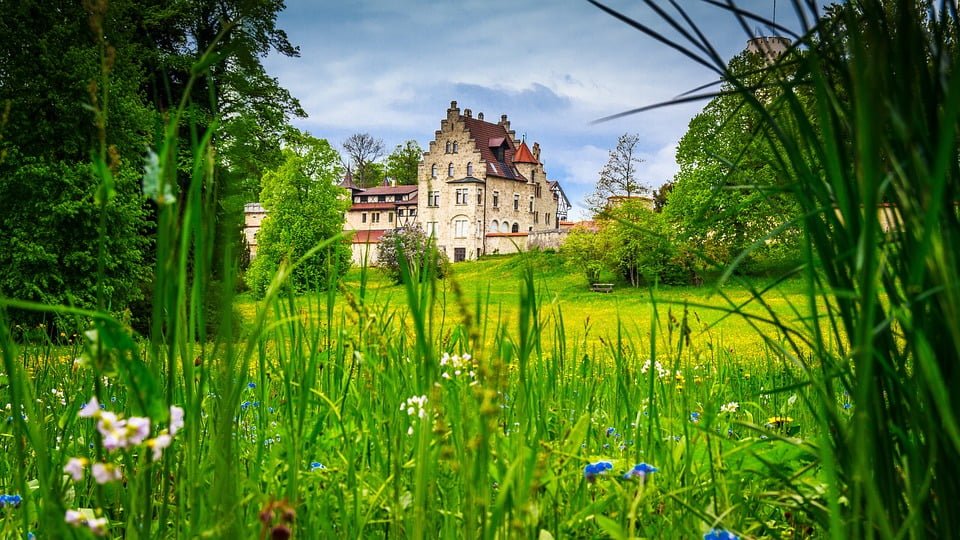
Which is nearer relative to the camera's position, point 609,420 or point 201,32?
point 609,420

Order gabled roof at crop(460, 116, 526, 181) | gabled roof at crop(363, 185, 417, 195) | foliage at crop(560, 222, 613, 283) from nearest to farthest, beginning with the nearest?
foliage at crop(560, 222, 613, 283), gabled roof at crop(460, 116, 526, 181), gabled roof at crop(363, 185, 417, 195)

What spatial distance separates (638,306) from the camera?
25.2 meters

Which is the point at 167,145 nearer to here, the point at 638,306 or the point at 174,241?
the point at 174,241

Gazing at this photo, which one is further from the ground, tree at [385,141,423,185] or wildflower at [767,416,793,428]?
tree at [385,141,423,185]

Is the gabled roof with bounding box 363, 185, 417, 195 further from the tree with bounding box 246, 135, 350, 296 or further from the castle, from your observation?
the tree with bounding box 246, 135, 350, 296

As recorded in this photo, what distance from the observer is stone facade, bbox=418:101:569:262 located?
55094 mm

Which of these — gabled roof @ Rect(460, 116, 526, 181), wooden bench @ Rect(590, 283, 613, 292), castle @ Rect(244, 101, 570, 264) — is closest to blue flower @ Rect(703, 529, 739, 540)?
wooden bench @ Rect(590, 283, 613, 292)

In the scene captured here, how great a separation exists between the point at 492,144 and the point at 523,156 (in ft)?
9.04

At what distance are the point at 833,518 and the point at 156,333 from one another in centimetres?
76

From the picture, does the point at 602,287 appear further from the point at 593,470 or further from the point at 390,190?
the point at 390,190

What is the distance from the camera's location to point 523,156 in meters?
58.7

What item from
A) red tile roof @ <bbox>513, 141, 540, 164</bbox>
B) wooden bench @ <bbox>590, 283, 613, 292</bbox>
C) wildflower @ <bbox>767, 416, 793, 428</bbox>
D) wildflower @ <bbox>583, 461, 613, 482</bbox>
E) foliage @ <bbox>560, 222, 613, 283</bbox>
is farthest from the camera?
red tile roof @ <bbox>513, 141, 540, 164</bbox>

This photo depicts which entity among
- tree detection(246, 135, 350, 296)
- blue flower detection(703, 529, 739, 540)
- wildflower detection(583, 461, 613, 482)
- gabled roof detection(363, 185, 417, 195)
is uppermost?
gabled roof detection(363, 185, 417, 195)

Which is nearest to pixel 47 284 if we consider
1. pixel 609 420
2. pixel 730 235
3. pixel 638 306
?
pixel 609 420
